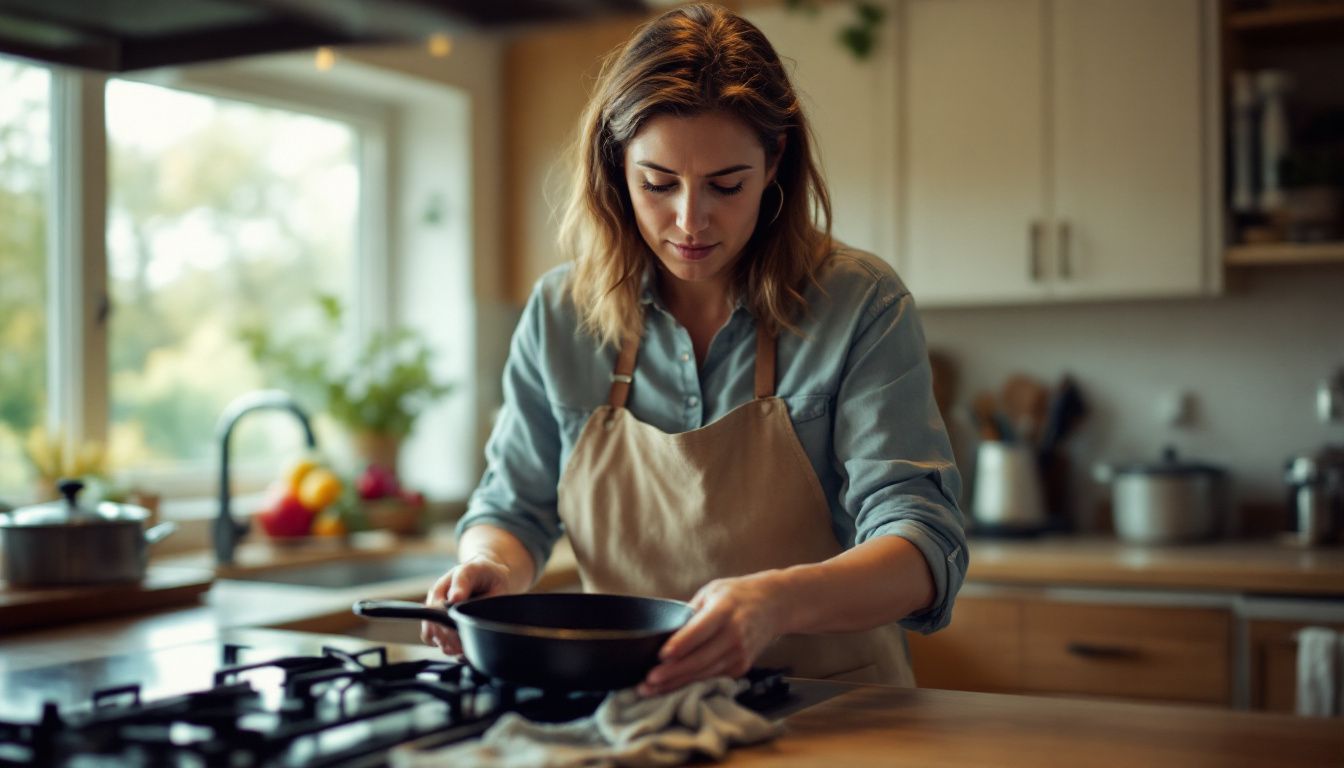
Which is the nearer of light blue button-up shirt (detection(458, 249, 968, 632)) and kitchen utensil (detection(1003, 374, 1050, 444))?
light blue button-up shirt (detection(458, 249, 968, 632))

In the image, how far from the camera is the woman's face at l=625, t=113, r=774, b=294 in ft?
4.30

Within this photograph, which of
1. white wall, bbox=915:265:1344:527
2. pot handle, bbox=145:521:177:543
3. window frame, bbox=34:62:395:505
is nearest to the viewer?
pot handle, bbox=145:521:177:543

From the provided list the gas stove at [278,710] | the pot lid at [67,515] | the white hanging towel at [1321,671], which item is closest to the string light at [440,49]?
the pot lid at [67,515]

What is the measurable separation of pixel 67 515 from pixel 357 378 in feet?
4.94

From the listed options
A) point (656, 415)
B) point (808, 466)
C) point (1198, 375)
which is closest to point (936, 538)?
point (808, 466)

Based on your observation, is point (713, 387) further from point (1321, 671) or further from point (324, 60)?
point (324, 60)

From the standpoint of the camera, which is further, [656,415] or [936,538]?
[656,415]

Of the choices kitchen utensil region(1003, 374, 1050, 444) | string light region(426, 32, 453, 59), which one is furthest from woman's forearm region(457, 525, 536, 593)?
kitchen utensil region(1003, 374, 1050, 444)

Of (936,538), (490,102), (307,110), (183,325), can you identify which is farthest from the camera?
(490,102)

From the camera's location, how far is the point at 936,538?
1211 millimetres

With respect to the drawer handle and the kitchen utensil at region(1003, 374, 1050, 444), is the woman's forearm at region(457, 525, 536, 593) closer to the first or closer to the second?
the drawer handle

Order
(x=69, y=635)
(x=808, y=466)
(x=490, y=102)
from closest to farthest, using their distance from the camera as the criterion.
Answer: (x=808, y=466) < (x=69, y=635) < (x=490, y=102)

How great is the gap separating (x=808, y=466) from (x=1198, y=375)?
2.07 m

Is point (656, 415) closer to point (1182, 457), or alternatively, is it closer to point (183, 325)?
point (183, 325)
